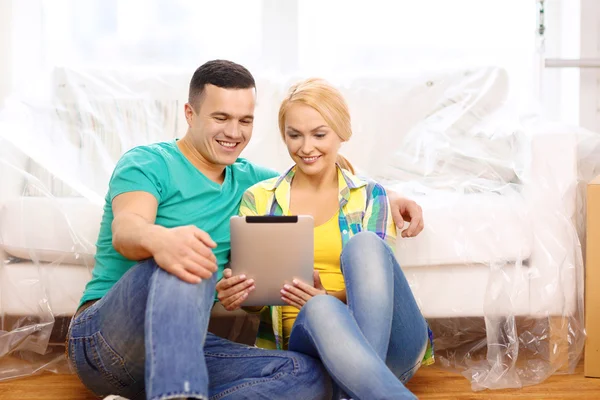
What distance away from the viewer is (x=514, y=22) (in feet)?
10.1

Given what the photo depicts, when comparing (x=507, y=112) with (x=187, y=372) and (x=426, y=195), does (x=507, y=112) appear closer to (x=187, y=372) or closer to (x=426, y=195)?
(x=426, y=195)

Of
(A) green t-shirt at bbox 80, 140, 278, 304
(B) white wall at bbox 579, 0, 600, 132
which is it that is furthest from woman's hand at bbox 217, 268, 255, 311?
(B) white wall at bbox 579, 0, 600, 132

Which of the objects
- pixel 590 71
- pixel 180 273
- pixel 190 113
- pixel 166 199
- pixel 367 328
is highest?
pixel 590 71

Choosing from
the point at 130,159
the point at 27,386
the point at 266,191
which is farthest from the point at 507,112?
the point at 27,386

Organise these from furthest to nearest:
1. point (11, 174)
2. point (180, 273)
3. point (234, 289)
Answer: point (11, 174) → point (234, 289) → point (180, 273)

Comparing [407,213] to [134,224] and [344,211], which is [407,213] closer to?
[344,211]

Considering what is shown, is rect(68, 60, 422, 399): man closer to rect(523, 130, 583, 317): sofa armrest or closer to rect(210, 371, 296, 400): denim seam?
rect(210, 371, 296, 400): denim seam

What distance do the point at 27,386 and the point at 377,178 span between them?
1179 mm

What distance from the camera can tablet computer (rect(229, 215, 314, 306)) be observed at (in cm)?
145

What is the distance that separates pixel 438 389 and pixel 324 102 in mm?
700

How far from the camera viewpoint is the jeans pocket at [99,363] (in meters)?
1.35

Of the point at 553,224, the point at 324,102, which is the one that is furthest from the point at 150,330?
the point at 553,224

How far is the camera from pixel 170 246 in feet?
3.99

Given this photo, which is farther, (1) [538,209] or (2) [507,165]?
(2) [507,165]
